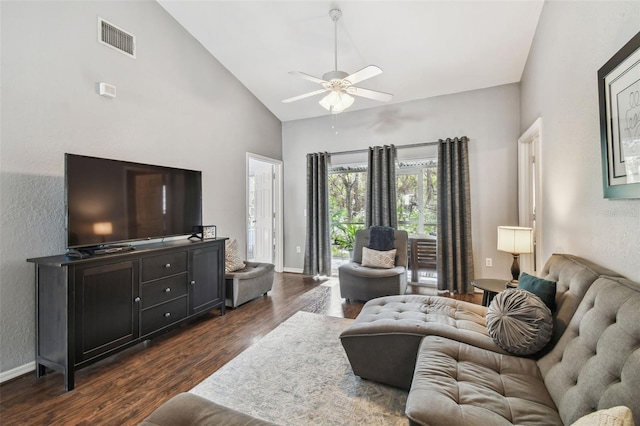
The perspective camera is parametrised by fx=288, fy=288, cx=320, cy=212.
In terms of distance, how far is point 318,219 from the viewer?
17.0 ft

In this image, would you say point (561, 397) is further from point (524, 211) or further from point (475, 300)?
point (524, 211)

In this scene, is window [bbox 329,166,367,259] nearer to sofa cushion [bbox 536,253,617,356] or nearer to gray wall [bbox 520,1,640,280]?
gray wall [bbox 520,1,640,280]

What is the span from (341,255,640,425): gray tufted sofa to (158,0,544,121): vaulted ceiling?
2.57 meters

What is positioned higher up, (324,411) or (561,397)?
(561,397)

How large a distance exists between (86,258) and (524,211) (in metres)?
4.70

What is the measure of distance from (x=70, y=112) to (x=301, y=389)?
117 inches

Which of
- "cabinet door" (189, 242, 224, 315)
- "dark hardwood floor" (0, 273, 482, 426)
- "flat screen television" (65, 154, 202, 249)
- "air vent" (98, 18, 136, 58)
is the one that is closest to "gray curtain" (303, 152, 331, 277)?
"dark hardwood floor" (0, 273, 482, 426)

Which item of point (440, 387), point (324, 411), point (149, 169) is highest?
point (149, 169)

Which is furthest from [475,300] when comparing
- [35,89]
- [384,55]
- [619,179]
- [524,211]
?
[35,89]

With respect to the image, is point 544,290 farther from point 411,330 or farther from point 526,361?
point 411,330

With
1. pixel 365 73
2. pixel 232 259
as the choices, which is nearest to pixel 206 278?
pixel 232 259

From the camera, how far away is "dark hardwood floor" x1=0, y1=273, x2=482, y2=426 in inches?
69.6

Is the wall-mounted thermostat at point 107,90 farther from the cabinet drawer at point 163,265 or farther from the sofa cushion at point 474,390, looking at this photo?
the sofa cushion at point 474,390

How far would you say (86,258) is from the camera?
A: 2133 millimetres
